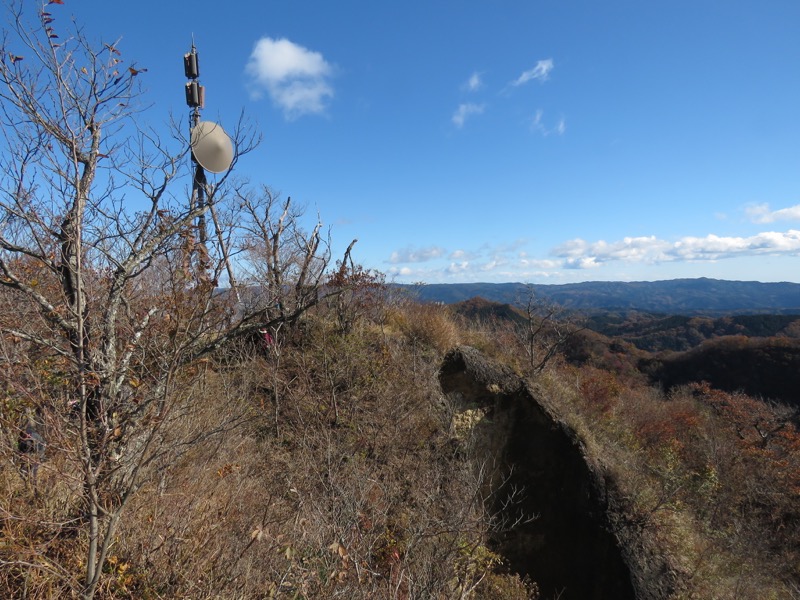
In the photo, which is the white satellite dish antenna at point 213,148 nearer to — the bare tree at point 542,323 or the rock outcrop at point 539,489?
the rock outcrop at point 539,489

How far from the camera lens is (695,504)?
40.2ft

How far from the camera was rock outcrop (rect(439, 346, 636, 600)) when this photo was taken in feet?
22.6

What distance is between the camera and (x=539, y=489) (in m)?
8.07

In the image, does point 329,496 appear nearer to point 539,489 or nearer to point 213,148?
point 539,489

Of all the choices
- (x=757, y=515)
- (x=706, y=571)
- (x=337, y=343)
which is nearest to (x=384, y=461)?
(x=337, y=343)

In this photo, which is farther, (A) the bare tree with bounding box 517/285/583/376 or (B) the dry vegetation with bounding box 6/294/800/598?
(A) the bare tree with bounding box 517/285/583/376

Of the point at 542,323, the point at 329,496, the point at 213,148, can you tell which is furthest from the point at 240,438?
the point at 542,323

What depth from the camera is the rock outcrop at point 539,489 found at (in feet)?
22.6

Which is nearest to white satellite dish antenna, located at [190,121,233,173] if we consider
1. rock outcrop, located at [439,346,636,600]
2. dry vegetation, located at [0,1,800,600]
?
dry vegetation, located at [0,1,800,600]

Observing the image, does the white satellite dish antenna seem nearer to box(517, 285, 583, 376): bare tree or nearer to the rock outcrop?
the rock outcrop

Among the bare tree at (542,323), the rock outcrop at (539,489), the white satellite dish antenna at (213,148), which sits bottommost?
the rock outcrop at (539,489)

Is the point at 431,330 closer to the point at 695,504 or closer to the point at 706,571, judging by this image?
the point at 706,571

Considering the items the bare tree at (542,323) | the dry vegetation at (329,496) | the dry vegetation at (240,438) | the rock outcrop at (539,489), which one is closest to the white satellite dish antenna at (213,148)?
the dry vegetation at (240,438)

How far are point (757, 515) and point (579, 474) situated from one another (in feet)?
50.4
